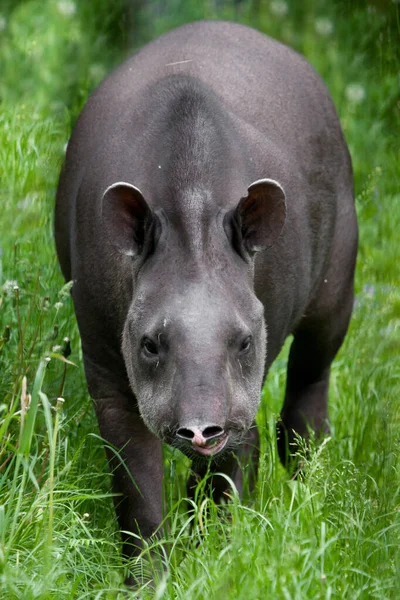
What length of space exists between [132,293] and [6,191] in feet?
5.34

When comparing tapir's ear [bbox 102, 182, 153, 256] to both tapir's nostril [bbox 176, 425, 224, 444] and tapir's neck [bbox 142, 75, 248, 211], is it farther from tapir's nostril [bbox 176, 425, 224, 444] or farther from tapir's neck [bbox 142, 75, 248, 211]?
tapir's nostril [bbox 176, 425, 224, 444]

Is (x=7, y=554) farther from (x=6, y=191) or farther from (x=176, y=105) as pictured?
(x=6, y=191)

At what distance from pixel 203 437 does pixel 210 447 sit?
12cm

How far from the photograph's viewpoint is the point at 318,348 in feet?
21.6

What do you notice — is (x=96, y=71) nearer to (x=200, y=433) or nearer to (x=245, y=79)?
(x=245, y=79)

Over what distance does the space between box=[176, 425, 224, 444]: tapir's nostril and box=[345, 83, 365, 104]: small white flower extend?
4417 millimetres

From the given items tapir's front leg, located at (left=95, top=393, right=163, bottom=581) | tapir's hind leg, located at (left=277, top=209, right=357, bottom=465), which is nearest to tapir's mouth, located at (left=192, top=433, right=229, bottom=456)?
tapir's front leg, located at (left=95, top=393, right=163, bottom=581)

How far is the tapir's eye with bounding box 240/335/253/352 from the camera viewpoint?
4.83 meters

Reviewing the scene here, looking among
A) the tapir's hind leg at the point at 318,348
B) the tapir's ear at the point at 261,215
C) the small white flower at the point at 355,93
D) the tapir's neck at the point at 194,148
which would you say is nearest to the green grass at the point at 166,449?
the small white flower at the point at 355,93

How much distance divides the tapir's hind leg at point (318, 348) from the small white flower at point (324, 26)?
89cm

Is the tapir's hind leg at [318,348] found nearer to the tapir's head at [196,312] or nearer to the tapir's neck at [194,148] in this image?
the tapir's neck at [194,148]

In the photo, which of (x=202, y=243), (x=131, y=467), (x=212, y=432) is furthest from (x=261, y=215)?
(x=131, y=467)

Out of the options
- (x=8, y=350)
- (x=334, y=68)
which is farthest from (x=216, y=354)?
(x=334, y=68)

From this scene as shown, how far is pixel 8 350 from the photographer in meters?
5.95
